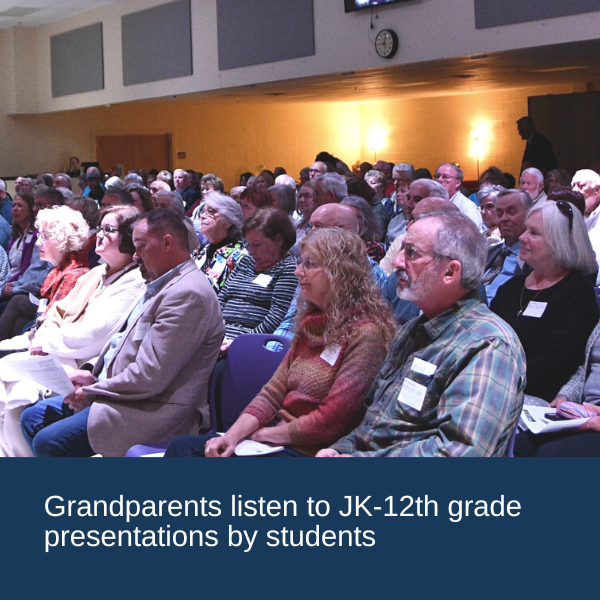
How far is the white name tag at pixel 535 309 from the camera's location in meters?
2.86

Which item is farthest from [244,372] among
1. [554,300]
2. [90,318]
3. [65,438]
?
[554,300]

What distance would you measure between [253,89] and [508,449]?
10064 mm

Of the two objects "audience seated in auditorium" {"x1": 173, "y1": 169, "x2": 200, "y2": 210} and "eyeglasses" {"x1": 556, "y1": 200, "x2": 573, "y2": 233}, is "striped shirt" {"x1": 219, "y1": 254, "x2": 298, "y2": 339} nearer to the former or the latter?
"eyeglasses" {"x1": 556, "y1": 200, "x2": 573, "y2": 233}

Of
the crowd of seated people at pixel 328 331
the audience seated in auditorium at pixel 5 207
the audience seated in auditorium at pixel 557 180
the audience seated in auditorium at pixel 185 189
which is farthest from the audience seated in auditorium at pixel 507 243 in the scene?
the audience seated in auditorium at pixel 185 189

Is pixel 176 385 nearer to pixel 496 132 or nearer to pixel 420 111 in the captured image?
pixel 496 132

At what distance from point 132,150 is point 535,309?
1386cm

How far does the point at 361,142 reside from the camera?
1773 centimetres

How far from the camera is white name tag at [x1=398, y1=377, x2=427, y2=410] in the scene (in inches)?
77.6

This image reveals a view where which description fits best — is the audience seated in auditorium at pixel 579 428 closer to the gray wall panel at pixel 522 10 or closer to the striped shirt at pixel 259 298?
the striped shirt at pixel 259 298

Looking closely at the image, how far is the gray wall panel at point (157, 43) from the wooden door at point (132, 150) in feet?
10.8

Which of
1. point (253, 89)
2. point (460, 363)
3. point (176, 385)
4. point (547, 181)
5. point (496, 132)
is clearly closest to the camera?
point (460, 363)

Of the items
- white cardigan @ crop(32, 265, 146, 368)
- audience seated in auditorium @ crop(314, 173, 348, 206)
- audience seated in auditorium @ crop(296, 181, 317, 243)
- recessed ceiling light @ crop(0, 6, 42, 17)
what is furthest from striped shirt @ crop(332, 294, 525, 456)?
recessed ceiling light @ crop(0, 6, 42, 17)

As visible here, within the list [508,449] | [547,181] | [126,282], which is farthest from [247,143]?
[508,449]

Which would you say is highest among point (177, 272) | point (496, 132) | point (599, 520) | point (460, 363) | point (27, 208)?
point (496, 132)
